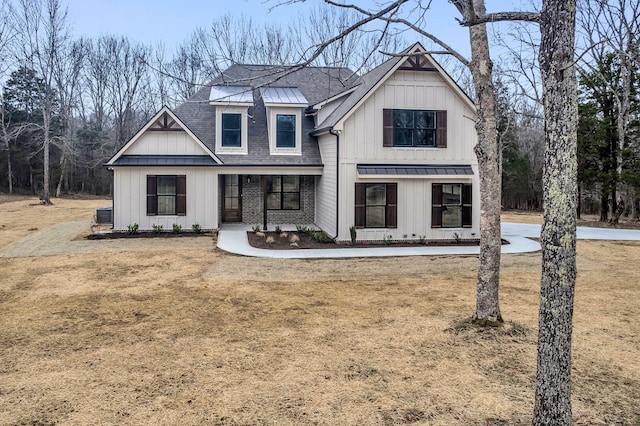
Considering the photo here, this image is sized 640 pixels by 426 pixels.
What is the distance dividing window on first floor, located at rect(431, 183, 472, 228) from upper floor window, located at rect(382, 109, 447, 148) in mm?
1515

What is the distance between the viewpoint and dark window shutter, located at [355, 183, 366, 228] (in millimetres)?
15805

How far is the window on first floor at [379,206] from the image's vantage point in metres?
16.1

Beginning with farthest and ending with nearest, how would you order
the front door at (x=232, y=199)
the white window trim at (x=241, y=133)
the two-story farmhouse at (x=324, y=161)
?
the front door at (x=232, y=199) → the white window trim at (x=241, y=133) → the two-story farmhouse at (x=324, y=161)

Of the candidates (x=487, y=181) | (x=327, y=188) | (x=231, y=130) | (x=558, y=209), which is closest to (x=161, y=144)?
(x=231, y=130)

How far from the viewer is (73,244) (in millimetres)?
15445

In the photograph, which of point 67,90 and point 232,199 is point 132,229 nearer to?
point 232,199

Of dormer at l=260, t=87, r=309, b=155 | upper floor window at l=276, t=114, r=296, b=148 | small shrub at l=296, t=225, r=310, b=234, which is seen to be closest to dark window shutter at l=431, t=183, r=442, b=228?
small shrub at l=296, t=225, r=310, b=234

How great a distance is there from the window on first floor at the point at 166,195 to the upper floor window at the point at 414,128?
7.46m

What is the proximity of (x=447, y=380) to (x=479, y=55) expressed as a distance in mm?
4844

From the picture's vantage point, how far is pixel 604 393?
17.0 feet

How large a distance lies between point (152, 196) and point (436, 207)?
9991mm

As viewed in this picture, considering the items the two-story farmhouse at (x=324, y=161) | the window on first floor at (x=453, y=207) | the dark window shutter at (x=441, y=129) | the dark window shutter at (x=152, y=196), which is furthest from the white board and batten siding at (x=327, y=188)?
the dark window shutter at (x=152, y=196)

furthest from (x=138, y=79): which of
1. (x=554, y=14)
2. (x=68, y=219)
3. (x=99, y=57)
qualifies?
(x=554, y=14)

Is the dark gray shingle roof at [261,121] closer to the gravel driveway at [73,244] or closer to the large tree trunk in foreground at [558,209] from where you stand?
the gravel driveway at [73,244]
